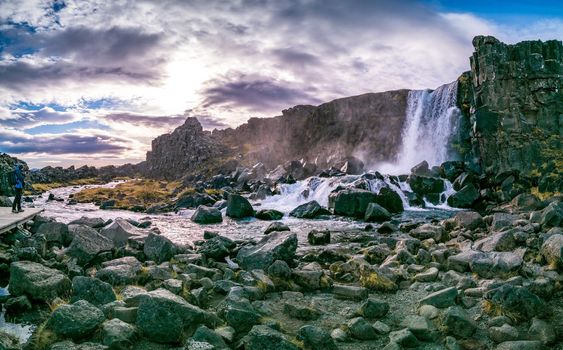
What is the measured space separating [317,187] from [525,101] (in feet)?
104

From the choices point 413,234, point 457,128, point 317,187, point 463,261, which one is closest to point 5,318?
point 463,261

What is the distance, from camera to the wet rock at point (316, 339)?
28.6 feet

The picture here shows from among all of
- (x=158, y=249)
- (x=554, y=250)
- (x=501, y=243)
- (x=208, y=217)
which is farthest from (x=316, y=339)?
(x=208, y=217)

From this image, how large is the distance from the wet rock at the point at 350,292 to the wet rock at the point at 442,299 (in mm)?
2116

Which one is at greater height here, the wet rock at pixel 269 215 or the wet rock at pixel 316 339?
the wet rock at pixel 269 215

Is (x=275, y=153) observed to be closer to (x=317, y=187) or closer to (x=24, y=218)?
(x=317, y=187)

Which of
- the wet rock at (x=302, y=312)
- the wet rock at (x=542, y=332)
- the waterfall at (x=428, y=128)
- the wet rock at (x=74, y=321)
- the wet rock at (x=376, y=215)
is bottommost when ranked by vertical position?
the wet rock at (x=302, y=312)

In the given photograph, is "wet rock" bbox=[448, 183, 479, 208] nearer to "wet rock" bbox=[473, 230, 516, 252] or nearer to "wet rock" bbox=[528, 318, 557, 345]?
"wet rock" bbox=[473, 230, 516, 252]

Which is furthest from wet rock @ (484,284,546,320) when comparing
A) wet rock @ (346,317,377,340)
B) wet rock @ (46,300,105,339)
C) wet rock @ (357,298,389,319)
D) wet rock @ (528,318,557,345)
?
wet rock @ (46,300,105,339)

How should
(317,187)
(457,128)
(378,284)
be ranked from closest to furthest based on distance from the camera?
(378,284) < (317,187) < (457,128)

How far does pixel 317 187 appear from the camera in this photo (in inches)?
2148

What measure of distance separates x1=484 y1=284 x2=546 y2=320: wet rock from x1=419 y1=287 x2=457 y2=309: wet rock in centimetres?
95

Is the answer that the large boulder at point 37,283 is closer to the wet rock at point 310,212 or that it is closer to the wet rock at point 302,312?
the wet rock at point 302,312

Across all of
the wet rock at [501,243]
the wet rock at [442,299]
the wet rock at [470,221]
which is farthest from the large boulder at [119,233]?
the wet rock at [470,221]
